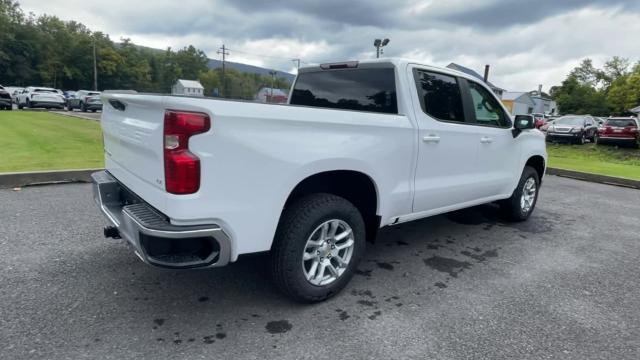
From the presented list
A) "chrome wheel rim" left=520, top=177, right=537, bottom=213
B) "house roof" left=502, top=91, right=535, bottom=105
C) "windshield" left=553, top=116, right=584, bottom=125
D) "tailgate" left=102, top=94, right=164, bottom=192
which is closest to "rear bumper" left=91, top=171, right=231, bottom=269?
"tailgate" left=102, top=94, right=164, bottom=192

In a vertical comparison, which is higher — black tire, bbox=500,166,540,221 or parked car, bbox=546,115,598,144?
parked car, bbox=546,115,598,144

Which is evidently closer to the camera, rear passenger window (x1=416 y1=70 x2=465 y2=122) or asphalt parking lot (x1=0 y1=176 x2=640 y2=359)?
asphalt parking lot (x1=0 y1=176 x2=640 y2=359)

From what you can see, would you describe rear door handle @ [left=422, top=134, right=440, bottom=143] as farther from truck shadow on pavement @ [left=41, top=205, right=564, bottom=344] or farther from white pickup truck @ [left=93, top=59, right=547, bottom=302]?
truck shadow on pavement @ [left=41, top=205, right=564, bottom=344]

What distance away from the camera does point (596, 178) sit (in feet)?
31.2

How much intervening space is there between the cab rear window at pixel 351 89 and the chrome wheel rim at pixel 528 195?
2.81m

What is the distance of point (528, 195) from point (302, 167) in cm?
413

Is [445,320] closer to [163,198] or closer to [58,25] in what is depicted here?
[163,198]

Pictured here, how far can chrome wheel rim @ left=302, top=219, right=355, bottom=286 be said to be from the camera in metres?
2.94

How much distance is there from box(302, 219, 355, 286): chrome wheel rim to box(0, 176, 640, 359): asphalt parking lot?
0.23 metres

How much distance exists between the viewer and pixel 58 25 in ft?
230

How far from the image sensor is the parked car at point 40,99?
81.1 ft

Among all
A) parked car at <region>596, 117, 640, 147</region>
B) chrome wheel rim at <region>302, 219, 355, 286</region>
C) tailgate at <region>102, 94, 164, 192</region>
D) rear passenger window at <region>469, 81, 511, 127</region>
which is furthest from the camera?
parked car at <region>596, 117, 640, 147</region>

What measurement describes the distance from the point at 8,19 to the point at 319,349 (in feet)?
255

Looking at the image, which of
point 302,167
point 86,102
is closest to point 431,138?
point 302,167
